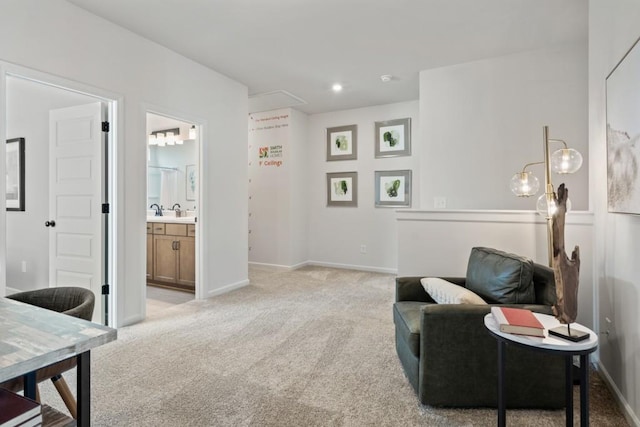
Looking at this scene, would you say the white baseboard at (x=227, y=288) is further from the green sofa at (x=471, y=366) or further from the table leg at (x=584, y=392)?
the table leg at (x=584, y=392)

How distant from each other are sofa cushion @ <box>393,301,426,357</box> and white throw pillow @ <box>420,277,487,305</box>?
0.14m

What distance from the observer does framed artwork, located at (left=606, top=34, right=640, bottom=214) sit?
1.59 meters

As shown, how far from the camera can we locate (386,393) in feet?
6.51

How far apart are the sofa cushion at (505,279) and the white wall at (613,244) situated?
0.45 m

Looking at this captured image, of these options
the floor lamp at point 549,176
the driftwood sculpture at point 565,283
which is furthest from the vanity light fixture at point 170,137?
the driftwood sculpture at point 565,283

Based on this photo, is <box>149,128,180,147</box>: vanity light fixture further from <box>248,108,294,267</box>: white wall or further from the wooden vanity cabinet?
the wooden vanity cabinet

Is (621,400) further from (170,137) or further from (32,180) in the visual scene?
(170,137)

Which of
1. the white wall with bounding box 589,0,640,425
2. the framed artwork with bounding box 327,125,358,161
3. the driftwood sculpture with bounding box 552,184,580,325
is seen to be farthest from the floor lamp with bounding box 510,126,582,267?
the framed artwork with bounding box 327,125,358,161

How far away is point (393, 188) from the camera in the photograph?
5395mm

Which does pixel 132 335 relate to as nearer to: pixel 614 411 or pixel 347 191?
pixel 614 411

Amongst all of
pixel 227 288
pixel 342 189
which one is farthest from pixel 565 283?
pixel 342 189

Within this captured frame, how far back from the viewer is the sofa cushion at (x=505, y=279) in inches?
76.4

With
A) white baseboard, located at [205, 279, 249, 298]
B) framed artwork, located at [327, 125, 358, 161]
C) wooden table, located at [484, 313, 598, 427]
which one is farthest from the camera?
framed artwork, located at [327, 125, 358, 161]

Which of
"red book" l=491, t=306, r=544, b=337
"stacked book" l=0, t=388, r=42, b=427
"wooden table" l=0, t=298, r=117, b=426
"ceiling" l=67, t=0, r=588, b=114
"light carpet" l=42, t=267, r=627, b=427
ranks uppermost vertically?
"ceiling" l=67, t=0, r=588, b=114
